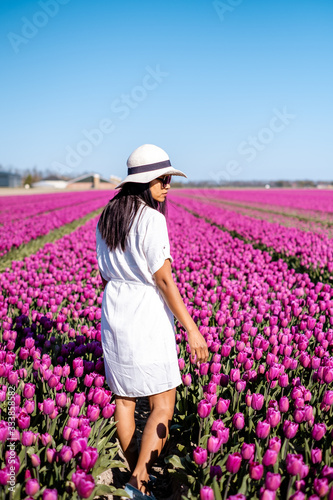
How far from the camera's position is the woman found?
2227 mm

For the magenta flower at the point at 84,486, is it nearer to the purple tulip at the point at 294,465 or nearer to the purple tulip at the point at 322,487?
the purple tulip at the point at 294,465

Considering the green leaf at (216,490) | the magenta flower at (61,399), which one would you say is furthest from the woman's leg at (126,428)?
the green leaf at (216,490)

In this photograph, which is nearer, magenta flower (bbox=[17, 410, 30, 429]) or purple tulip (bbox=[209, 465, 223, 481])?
purple tulip (bbox=[209, 465, 223, 481])

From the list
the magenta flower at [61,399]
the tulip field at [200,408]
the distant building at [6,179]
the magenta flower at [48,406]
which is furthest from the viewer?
the distant building at [6,179]

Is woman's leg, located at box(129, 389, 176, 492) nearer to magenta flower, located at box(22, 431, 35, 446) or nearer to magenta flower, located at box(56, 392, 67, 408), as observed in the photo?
magenta flower, located at box(56, 392, 67, 408)

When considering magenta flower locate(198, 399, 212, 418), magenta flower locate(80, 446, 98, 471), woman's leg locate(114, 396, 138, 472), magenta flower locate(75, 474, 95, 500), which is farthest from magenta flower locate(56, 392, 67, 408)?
magenta flower locate(198, 399, 212, 418)

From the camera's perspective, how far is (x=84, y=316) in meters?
4.12

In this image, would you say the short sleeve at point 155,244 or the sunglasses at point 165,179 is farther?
the sunglasses at point 165,179

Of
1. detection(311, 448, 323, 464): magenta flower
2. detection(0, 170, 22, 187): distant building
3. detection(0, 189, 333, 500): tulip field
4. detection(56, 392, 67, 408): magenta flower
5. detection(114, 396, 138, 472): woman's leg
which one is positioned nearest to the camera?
detection(0, 189, 333, 500): tulip field

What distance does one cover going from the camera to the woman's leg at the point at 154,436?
2188 mm

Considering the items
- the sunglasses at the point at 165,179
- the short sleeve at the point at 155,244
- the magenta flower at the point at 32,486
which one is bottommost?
the magenta flower at the point at 32,486

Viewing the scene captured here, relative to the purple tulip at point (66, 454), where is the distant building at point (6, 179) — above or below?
above

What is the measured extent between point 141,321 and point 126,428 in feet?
2.23

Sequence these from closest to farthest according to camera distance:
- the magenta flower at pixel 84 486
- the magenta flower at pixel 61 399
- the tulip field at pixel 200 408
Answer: the magenta flower at pixel 84 486, the tulip field at pixel 200 408, the magenta flower at pixel 61 399
